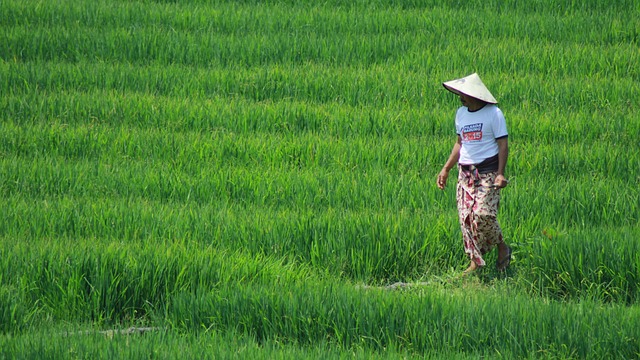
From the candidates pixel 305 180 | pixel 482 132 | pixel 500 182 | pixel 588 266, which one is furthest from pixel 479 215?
pixel 305 180

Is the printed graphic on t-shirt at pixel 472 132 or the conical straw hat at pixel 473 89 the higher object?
the conical straw hat at pixel 473 89

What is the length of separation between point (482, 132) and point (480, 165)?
0.72 feet

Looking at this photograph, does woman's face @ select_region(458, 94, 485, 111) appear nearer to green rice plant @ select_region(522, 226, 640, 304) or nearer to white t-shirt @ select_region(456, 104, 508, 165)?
white t-shirt @ select_region(456, 104, 508, 165)

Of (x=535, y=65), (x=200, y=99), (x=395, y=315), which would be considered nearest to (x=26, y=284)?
(x=395, y=315)

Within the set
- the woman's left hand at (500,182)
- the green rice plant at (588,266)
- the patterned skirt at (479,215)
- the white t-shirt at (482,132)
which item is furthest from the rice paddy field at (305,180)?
the white t-shirt at (482,132)

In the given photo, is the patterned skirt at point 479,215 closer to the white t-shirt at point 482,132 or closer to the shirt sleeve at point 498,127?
the white t-shirt at point 482,132

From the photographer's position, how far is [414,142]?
7.30m

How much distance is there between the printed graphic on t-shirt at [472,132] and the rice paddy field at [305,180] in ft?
2.35

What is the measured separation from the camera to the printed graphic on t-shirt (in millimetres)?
5254

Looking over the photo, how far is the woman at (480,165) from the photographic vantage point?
520 centimetres

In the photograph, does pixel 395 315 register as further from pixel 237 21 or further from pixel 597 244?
pixel 237 21

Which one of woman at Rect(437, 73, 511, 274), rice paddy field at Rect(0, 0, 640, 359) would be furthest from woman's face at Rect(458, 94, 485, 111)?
rice paddy field at Rect(0, 0, 640, 359)

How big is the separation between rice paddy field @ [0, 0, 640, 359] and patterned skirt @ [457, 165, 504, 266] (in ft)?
0.72

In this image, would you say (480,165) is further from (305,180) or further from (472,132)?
(305,180)
